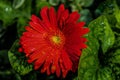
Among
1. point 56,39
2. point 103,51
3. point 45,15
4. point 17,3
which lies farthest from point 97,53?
point 17,3

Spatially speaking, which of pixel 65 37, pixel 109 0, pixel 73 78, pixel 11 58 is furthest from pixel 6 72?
pixel 109 0

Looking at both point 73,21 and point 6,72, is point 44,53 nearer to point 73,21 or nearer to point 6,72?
point 73,21

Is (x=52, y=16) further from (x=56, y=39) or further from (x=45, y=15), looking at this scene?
(x=56, y=39)

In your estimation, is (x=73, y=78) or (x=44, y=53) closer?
(x=44, y=53)

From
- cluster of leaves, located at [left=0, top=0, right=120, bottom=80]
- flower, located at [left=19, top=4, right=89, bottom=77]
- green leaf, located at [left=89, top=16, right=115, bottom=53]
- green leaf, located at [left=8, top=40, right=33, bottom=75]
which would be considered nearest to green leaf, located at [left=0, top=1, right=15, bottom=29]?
cluster of leaves, located at [left=0, top=0, right=120, bottom=80]

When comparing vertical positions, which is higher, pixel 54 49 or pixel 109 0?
pixel 109 0

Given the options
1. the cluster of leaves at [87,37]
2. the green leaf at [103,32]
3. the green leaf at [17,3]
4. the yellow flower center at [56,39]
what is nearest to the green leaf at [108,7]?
the cluster of leaves at [87,37]

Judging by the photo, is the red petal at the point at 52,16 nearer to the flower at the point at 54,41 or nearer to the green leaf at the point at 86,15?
the flower at the point at 54,41
